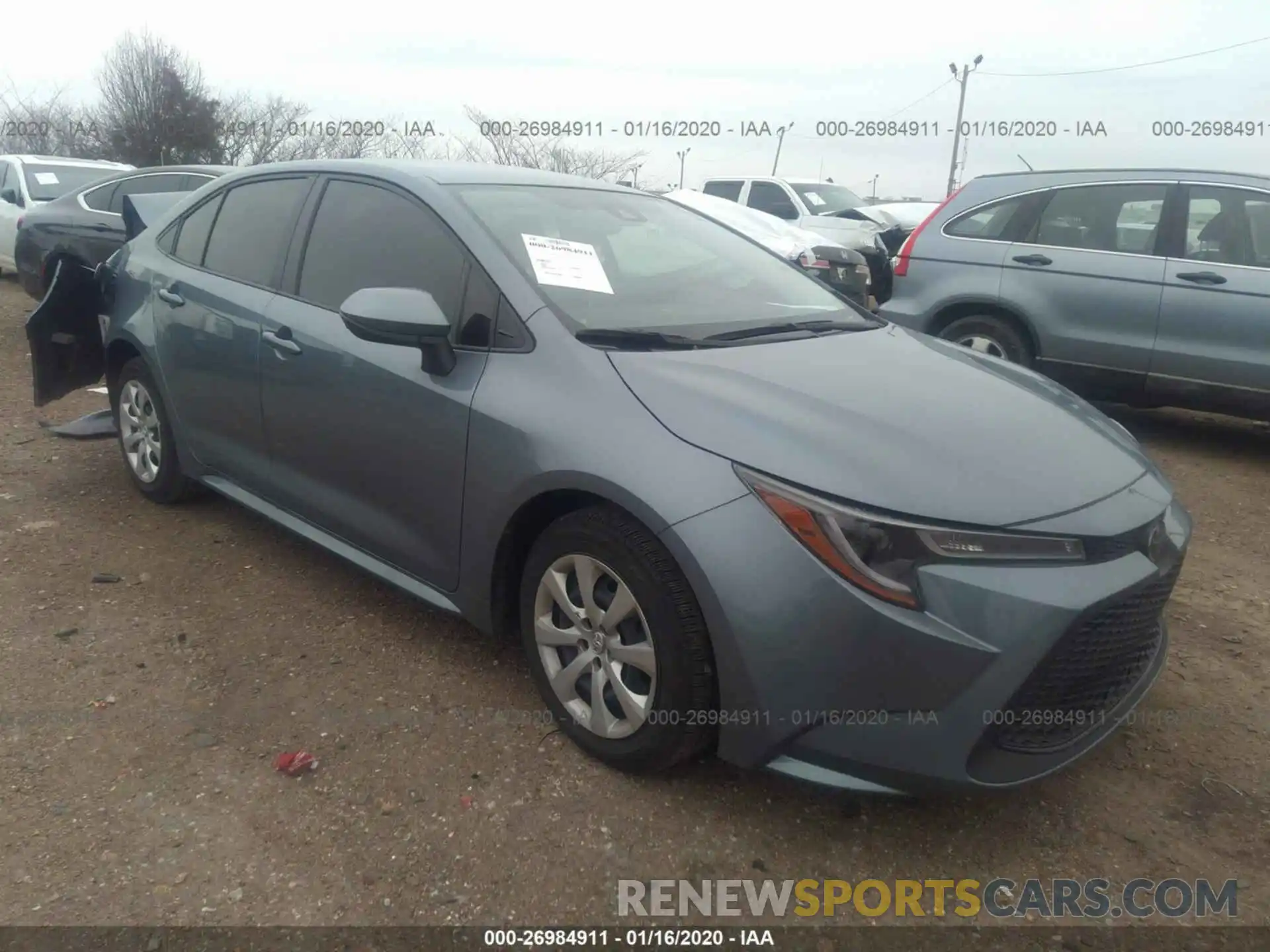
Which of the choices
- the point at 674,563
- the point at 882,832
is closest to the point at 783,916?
the point at 882,832

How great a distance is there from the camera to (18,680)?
2992 mm

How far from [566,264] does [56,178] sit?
10.6 m

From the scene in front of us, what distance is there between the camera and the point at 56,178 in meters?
11.0

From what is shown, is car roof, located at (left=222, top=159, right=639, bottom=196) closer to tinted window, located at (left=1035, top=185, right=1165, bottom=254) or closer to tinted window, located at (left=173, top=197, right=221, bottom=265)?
tinted window, located at (left=173, top=197, right=221, bottom=265)

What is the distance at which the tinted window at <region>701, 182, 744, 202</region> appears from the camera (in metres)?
13.7

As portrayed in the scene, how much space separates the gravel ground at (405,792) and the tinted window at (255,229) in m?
1.19

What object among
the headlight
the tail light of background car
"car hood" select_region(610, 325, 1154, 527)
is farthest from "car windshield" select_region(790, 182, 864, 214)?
the headlight

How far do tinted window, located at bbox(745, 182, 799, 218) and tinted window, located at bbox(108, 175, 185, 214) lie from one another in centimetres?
741

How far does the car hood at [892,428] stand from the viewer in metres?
2.17

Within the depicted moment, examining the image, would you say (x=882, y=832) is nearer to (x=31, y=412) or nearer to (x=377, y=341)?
(x=377, y=341)

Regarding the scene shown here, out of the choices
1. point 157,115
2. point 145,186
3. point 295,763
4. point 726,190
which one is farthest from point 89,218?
point 157,115

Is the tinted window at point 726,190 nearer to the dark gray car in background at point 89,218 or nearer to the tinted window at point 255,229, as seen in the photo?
the dark gray car in background at point 89,218

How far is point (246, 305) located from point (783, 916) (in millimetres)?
2723

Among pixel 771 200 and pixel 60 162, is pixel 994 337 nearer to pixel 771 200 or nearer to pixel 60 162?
pixel 771 200
